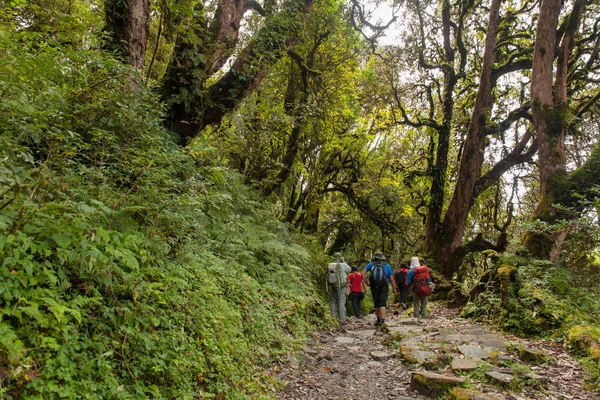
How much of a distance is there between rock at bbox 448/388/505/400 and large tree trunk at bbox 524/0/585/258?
7096 mm

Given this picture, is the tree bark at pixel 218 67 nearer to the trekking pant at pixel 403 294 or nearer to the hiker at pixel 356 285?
the hiker at pixel 356 285

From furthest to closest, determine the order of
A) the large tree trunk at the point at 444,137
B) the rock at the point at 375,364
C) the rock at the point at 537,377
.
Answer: the large tree trunk at the point at 444,137, the rock at the point at 375,364, the rock at the point at 537,377

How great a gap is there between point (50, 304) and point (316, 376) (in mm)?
4151

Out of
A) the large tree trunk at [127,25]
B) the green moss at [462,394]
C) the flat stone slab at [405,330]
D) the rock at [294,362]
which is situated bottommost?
the rock at [294,362]

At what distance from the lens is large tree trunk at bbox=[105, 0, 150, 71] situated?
641 centimetres

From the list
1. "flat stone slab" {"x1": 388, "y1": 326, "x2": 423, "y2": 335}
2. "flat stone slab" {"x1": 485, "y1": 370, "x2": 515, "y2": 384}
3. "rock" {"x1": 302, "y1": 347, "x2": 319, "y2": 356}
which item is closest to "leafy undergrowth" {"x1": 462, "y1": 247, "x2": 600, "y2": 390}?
"flat stone slab" {"x1": 485, "y1": 370, "x2": 515, "y2": 384}

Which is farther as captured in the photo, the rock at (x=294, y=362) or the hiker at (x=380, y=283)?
the hiker at (x=380, y=283)

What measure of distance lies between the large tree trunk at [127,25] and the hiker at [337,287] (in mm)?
6748

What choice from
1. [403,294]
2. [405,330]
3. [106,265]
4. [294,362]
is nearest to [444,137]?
[403,294]

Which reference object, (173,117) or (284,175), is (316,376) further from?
(284,175)

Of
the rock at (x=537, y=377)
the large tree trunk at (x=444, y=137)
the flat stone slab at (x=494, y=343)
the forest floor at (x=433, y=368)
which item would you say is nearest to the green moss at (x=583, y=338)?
the forest floor at (x=433, y=368)

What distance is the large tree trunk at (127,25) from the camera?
641cm

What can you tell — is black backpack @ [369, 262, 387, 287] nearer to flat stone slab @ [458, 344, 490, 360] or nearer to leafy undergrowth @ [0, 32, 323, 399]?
leafy undergrowth @ [0, 32, 323, 399]

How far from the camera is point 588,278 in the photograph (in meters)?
8.51
